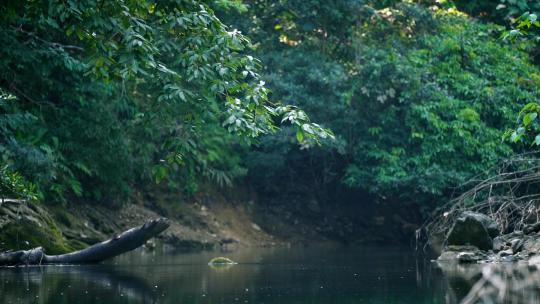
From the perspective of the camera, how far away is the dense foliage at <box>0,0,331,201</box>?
8.98 meters

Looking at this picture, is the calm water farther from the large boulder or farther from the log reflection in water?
the large boulder

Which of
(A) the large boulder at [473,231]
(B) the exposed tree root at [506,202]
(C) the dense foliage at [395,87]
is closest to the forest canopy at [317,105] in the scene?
(C) the dense foliage at [395,87]

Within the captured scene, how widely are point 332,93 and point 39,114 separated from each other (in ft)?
23.8

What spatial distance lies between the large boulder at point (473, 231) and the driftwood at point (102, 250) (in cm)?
492

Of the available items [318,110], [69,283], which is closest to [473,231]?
[318,110]

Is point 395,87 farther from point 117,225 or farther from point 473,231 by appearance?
point 117,225

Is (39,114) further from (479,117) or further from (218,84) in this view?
(479,117)

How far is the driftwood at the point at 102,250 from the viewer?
40.0ft

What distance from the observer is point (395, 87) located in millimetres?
19844

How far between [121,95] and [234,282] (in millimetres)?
6931

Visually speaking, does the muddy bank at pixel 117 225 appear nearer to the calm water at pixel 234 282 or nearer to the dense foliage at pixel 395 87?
the calm water at pixel 234 282

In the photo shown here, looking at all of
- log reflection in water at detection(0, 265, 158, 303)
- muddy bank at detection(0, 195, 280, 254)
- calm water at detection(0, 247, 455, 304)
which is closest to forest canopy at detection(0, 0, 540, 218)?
muddy bank at detection(0, 195, 280, 254)

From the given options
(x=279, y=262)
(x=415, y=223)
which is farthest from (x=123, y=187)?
(x=415, y=223)

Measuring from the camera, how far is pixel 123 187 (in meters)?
18.0
